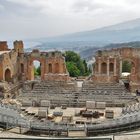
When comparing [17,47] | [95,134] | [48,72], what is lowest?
[95,134]

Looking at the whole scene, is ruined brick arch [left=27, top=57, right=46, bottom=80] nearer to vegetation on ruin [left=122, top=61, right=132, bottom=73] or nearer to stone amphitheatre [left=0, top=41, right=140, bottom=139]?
stone amphitheatre [left=0, top=41, right=140, bottom=139]

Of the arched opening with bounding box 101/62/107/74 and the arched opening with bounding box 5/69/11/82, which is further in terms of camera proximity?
the arched opening with bounding box 101/62/107/74

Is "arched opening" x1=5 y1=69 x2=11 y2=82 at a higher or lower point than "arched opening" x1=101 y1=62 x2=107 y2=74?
lower

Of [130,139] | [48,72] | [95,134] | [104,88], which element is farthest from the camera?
[48,72]

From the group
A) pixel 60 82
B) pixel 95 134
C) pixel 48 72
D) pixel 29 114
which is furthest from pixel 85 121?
pixel 48 72

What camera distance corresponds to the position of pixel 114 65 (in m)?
49.6

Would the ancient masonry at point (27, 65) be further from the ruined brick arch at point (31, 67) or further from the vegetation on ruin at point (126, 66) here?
the vegetation on ruin at point (126, 66)

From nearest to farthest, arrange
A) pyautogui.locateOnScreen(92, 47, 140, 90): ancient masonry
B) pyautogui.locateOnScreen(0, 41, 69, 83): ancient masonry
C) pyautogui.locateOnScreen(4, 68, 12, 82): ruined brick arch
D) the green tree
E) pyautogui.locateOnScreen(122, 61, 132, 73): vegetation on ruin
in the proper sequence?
pyautogui.locateOnScreen(92, 47, 140, 90): ancient masonry
pyautogui.locateOnScreen(0, 41, 69, 83): ancient masonry
pyautogui.locateOnScreen(4, 68, 12, 82): ruined brick arch
the green tree
pyautogui.locateOnScreen(122, 61, 132, 73): vegetation on ruin

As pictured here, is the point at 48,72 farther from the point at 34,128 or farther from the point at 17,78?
the point at 34,128

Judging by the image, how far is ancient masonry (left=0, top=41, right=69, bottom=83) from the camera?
162 feet

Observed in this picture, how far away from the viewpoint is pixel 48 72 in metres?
51.2

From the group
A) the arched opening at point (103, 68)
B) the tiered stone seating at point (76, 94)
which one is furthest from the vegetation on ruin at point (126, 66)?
the tiered stone seating at point (76, 94)

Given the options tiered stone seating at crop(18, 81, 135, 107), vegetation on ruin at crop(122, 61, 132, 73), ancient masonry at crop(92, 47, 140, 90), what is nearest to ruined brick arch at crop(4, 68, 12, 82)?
tiered stone seating at crop(18, 81, 135, 107)

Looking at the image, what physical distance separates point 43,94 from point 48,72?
6.65m
